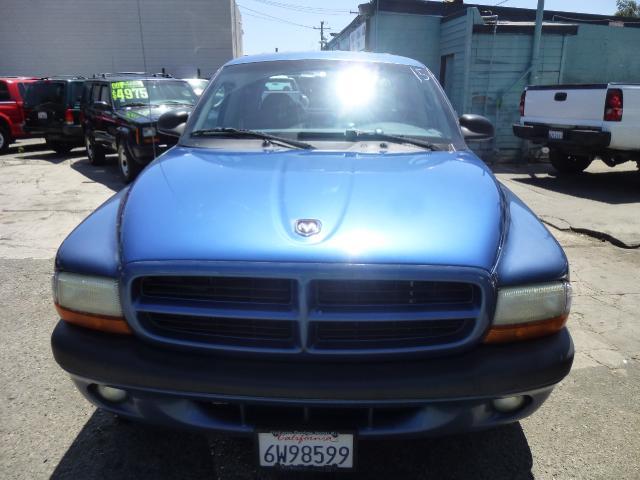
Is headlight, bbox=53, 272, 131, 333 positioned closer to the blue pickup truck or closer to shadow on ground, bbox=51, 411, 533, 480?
the blue pickup truck

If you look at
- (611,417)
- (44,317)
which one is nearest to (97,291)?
(44,317)

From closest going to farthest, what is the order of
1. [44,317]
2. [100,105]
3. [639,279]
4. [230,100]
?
1. [230,100]
2. [44,317]
3. [639,279]
4. [100,105]

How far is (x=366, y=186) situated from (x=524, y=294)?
30.6 inches

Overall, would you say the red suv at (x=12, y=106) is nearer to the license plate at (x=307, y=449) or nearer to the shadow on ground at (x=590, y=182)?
the shadow on ground at (x=590, y=182)

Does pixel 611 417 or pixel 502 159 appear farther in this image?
pixel 502 159

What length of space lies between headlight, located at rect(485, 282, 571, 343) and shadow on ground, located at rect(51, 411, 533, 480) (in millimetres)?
773

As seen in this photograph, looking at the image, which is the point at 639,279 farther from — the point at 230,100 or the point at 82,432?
the point at 82,432

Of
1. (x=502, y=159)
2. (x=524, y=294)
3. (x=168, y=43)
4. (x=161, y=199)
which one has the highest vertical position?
(x=168, y=43)

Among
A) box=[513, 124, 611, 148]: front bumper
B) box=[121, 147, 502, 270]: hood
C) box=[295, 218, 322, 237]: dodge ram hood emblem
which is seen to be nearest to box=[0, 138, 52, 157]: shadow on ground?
box=[513, 124, 611, 148]: front bumper

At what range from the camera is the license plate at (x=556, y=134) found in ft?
27.8

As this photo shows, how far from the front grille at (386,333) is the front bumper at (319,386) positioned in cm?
6

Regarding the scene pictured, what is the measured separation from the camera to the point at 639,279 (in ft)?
15.3

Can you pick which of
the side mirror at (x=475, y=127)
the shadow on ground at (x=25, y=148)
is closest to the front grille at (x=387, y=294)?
the side mirror at (x=475, y=127)

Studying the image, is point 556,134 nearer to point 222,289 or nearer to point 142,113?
point 142,113
